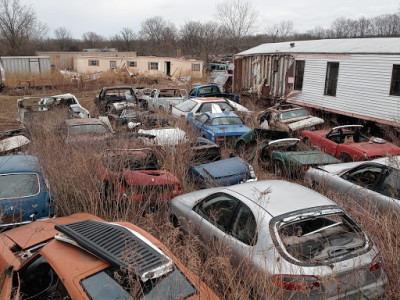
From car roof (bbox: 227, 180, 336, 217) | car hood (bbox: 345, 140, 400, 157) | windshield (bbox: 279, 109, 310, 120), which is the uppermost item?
car roof (bbox: 227, 180, 336, 217)

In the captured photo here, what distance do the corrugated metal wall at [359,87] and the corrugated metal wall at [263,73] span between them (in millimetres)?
1829

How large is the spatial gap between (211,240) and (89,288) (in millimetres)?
1862

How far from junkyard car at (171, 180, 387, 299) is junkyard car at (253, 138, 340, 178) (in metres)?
3.18

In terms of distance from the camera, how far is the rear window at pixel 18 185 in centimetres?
538

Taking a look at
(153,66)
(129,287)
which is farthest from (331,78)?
(153,66)

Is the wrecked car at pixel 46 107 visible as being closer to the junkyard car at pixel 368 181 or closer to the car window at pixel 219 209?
the car window at pixel 219 209

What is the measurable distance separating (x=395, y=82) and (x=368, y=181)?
7361 mm

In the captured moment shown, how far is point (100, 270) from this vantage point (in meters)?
2.92

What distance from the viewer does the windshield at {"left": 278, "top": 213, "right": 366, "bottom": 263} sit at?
3496 millimetres

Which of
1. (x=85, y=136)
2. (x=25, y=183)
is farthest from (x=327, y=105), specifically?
(x=25, y=183)

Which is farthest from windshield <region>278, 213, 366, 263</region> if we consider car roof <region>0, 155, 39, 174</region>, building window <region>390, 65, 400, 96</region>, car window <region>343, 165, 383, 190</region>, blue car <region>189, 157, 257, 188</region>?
building window <region>390, 65, 400, 96</region>

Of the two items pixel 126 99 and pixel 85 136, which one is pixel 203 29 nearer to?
pixel 126 99

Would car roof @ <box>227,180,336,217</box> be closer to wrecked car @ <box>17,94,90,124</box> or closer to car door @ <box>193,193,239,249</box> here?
car door @ <box>193,193,239,249</box>

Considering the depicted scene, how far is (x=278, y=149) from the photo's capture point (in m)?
9.08
